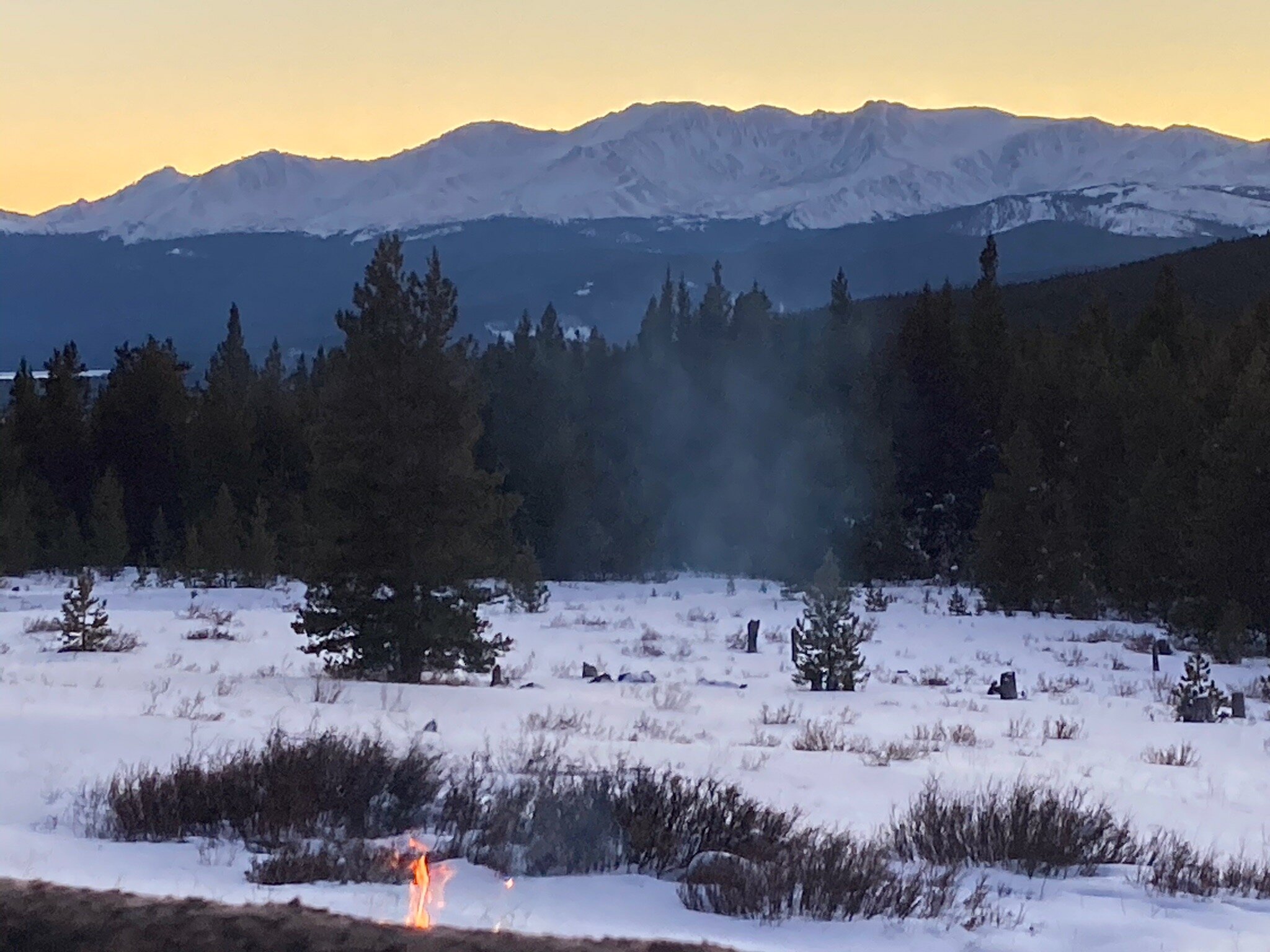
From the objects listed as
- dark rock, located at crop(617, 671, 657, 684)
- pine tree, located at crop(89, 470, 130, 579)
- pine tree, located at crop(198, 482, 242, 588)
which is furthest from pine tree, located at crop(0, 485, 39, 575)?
dark rock, located at crop(617, 671, 657, 684)

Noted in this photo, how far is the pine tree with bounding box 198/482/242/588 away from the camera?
117ft

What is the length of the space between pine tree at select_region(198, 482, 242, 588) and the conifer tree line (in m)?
0.07

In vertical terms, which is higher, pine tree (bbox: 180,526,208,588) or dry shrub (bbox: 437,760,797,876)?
dry shrub (bbox: 437,760,797,876)

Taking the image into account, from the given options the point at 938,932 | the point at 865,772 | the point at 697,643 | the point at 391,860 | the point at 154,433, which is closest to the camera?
the point at 938,932

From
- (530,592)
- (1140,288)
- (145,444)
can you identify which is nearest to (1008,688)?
(530,592)

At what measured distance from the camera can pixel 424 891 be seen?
541cm

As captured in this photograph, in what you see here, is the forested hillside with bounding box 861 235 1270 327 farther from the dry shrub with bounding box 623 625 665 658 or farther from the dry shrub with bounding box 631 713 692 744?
the dry shrub with bounding box 631 713 692 744

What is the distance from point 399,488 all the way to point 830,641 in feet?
20.0

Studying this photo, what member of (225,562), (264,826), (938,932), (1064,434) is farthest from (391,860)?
(1064,434)

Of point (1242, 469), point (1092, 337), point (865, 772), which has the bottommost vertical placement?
point (865, 772)

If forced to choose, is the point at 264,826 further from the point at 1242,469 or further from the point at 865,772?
the point at 1242,469

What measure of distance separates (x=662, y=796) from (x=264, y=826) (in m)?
1.90

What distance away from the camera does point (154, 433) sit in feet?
159

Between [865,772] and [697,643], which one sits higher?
[865,772]
